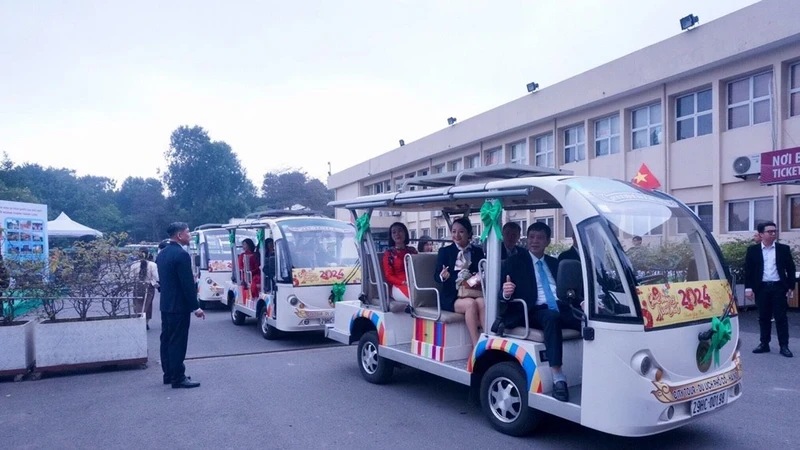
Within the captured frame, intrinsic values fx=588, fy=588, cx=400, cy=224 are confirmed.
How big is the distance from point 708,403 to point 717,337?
1.70 feet

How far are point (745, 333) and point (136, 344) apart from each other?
10.0 meters

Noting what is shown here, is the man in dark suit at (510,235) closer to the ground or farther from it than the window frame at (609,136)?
closer to the ground

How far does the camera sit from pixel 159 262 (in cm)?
743

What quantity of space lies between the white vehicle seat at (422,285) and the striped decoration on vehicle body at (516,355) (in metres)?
0.85

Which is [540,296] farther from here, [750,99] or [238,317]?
[750,99]

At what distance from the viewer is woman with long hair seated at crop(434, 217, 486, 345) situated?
6023 millimetres

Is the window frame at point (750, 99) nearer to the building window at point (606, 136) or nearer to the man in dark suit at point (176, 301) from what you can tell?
the building window at point (606, 136)

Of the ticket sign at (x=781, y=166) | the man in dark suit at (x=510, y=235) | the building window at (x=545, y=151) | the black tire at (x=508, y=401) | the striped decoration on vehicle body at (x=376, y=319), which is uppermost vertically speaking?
the building window at (x=545, y=151)

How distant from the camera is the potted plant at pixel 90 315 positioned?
25.8 ft

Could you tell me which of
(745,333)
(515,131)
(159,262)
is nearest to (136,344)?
(159,262)

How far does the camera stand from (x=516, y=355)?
5.14 m

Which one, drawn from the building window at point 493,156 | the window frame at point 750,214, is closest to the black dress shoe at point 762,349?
the window frame at point 750,214

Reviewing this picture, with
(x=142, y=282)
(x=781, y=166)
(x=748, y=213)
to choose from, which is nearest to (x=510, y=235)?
(x=142, y=282)

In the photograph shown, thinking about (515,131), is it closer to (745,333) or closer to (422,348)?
(745,333)
